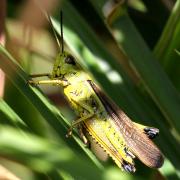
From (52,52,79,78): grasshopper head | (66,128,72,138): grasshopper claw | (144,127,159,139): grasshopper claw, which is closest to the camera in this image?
(66,128,72,138): grasshopper claw

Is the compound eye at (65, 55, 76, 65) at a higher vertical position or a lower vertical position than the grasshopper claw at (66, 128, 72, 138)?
higher

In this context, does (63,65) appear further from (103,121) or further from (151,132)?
(151,132)

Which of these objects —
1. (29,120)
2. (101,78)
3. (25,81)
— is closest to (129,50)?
(101,78)

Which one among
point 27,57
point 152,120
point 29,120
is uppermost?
point 27,57

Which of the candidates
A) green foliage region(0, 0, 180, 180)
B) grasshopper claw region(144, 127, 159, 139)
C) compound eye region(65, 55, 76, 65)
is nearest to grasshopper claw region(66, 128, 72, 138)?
green foliage region(0, 0, 180, 180)

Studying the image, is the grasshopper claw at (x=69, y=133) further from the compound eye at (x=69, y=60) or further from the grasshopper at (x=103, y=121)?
the compound eye at (x=69, y=60)

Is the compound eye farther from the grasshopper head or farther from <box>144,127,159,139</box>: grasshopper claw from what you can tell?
<box>144,127,159,139</box>: grasshopper claw

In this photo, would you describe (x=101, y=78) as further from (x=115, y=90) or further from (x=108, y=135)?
(x=108, y=135)
